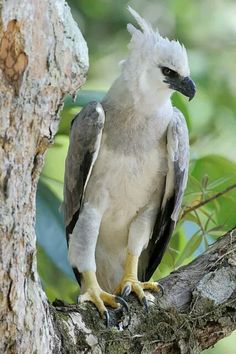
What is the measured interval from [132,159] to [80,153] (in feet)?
0.87

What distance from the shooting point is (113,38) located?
7.23 m

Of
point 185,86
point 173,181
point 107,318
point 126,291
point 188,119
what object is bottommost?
point 126,291

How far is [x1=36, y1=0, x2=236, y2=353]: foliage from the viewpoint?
4.36m

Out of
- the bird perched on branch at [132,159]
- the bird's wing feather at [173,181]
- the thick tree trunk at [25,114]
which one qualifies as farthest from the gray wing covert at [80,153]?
the thick tree trunk at [25,114]

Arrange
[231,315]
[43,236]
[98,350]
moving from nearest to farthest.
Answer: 1. [98,350]
2. [231,315]
3. [43,236]

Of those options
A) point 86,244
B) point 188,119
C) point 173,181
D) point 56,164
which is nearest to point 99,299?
point 86,244

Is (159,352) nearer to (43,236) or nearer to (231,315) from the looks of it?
(231,315)

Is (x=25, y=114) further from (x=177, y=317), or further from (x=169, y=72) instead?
(x=169, y=72)

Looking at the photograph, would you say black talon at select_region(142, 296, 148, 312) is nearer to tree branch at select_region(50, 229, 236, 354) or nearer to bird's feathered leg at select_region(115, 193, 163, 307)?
tree branch at select_region(50, 229, 236, 354)

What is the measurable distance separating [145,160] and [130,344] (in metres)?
1.17

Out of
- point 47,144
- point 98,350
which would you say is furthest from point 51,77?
point 98,350

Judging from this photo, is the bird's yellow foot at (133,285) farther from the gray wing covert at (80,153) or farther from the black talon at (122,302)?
the gray wing covert at (80,153)

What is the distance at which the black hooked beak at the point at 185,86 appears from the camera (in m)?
4.32

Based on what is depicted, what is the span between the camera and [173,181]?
449 centimetres
